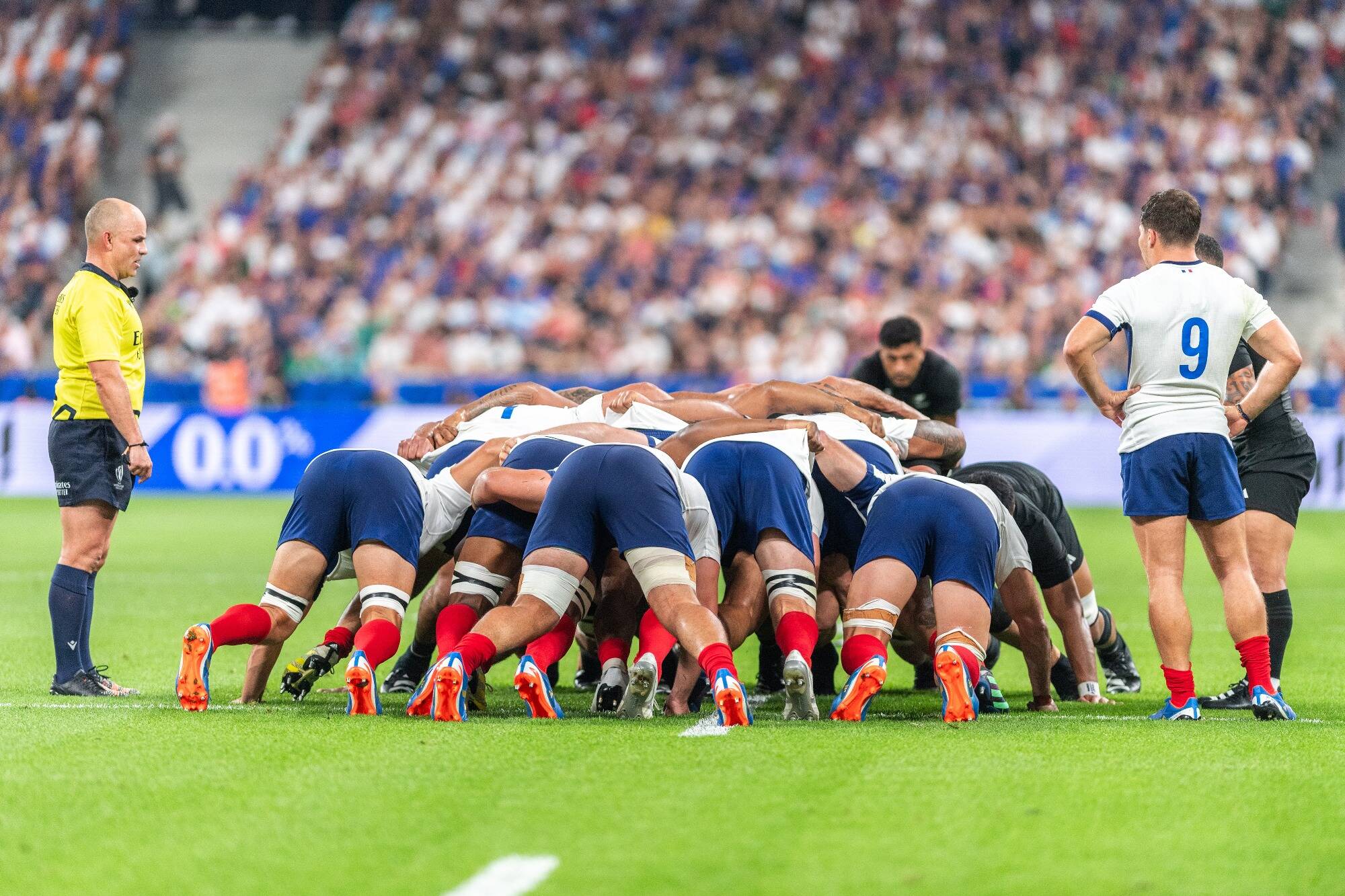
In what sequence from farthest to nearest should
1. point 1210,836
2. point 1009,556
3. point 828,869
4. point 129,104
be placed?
point 129,104, point 1009,556, point 1210,836, point 828,869

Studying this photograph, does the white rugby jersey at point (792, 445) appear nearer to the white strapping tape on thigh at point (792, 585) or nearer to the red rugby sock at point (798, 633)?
the white strapping tape on thigh at point (792, 585)

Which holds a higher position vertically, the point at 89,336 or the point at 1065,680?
the point at 89,336

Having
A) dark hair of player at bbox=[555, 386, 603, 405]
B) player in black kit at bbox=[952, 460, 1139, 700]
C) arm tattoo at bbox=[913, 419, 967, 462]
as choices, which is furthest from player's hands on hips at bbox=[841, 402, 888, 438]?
dark hair of player at bbox=[555, 386, 603, 405]

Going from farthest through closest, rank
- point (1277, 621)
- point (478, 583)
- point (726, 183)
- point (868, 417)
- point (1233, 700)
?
1. point (726, 183)
2. point (868, 417)
3. point (1277, 621)
4. point (1233, 700)
5. point (478, 583)

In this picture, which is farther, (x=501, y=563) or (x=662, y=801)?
(x=501, y=563)

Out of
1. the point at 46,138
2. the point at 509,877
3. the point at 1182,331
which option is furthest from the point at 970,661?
the point at 46,138

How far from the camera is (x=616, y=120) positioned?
2625cm

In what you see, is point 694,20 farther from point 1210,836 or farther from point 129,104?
point 1210,836

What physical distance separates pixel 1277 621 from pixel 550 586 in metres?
3.32

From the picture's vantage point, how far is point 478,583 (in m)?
6.78

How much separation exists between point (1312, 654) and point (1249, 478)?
222 centimetres

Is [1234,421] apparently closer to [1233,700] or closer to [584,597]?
[1233,700]

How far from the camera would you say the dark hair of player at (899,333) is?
9.86 meters

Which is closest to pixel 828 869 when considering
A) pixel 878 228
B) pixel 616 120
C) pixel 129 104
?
pixel 878 228
